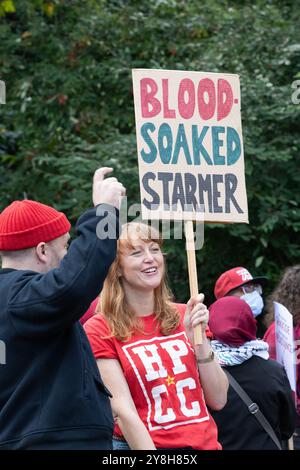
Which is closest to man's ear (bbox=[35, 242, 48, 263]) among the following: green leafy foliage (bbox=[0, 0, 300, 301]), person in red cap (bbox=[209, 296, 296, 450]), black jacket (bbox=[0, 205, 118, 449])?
black jacket (bbox=[0, 205, 118, 449])

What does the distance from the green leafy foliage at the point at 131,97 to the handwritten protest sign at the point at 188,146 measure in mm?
3329

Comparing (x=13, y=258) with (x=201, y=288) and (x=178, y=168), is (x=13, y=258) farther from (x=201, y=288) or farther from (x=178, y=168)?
(x=201, y=288)

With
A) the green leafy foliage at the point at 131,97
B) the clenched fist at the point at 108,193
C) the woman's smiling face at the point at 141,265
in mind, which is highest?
the green leafy foliage at the point at 131,97

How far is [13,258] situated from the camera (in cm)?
353

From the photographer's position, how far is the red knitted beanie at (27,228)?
349cm

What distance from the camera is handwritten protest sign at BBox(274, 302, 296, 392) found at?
5.27 m

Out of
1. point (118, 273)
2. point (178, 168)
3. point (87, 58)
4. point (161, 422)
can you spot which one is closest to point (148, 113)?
point (178, 168)

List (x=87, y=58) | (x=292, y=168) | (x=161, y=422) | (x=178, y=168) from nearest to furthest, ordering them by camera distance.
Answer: (x=161, y=422) < (x=178, y=168) < (x=292, y=168) < (x=87, y=58)

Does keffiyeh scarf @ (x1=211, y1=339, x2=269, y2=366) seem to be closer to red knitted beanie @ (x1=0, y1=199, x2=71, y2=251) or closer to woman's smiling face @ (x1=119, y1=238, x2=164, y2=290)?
woman's smiling face @ (x1=119, y1=238, x2=164, y2=290)

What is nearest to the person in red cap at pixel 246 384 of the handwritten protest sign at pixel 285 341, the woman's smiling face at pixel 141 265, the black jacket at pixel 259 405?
the black jacket at pixel 259 405

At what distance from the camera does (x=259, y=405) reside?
4773 mm

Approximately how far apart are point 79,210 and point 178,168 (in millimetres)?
4307

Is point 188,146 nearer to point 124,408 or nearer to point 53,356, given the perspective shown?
point 124,408

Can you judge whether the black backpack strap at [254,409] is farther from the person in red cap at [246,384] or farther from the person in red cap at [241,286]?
the person in red cap at [241,286]
